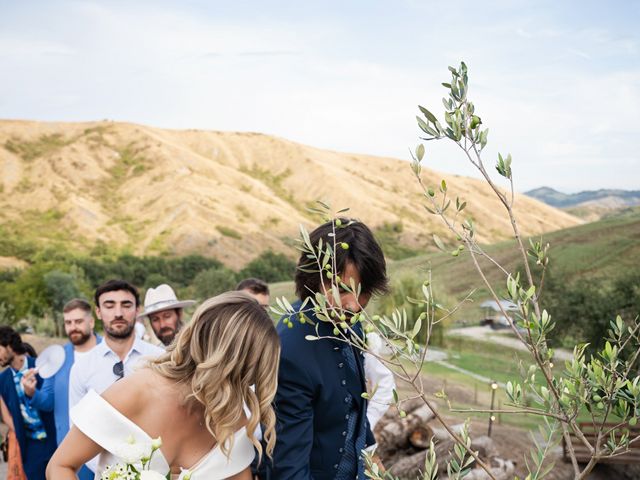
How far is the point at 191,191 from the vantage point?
383 ft

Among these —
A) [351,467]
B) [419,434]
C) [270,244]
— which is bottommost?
[270,244]

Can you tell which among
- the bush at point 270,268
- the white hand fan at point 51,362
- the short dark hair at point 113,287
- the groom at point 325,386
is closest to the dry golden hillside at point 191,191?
the bush at point 270,268

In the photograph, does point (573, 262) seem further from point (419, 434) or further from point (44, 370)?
point (44, 370)

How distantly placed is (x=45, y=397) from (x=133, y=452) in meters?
4.46

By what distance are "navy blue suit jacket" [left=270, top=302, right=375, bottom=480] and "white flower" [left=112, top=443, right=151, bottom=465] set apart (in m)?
0.87

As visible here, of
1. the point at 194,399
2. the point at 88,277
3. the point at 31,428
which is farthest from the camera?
the point at 88,277

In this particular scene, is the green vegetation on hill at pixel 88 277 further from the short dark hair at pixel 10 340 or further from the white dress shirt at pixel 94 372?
the white dress shirt at pixel 94 372

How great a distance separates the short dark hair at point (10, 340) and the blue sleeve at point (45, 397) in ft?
3.98

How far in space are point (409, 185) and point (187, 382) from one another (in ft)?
532

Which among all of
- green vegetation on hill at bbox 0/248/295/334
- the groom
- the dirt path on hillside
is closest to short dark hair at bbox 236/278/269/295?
the groom

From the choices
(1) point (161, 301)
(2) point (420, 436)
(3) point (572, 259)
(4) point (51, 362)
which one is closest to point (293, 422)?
(4) point (51, 362)

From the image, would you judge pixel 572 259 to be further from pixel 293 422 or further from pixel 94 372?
pixel 293 422

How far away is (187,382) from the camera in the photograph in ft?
8.43

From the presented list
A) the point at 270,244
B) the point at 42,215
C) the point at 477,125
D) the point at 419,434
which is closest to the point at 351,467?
the point at 477,125
